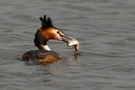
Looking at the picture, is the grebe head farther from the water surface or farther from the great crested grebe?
the water surface

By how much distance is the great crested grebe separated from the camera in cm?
1366

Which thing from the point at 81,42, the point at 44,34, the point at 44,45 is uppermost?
the point at 44,34

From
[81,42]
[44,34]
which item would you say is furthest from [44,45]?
[81,42]

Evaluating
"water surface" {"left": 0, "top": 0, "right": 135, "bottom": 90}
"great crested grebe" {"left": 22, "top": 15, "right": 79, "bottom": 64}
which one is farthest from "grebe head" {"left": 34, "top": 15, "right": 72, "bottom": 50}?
"water surface" {"left": 0, "top": 0, "right": 135, "bottom": 90}

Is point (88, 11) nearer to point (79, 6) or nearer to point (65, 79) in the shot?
point (79, 6)

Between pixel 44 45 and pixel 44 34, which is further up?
pixel 44 34

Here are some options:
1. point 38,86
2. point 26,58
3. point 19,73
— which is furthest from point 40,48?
point 38,86

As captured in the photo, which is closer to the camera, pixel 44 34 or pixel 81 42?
pixel 44 34

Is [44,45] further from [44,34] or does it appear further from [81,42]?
[81,42]

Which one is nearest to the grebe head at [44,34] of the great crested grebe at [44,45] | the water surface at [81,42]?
the great crested grebe at [44,45]

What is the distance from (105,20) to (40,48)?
196 inches

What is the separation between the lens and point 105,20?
19172 millimetres

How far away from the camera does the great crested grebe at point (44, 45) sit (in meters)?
13.7

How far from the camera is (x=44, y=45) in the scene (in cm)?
1468
